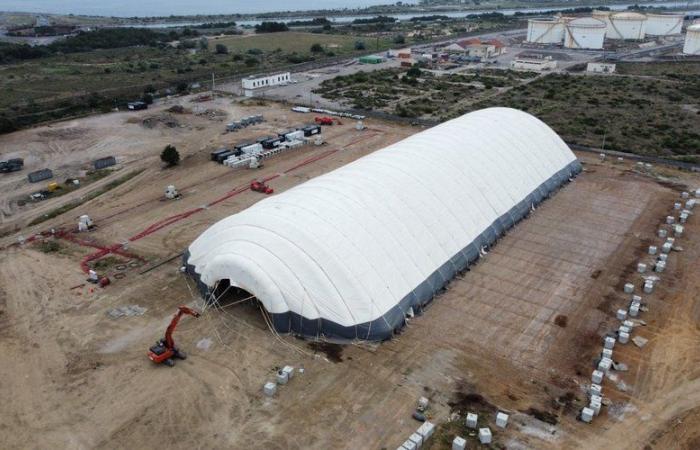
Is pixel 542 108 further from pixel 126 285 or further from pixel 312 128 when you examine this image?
pixel 126 285

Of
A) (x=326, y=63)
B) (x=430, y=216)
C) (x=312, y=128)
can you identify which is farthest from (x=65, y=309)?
(x=326, y=63)

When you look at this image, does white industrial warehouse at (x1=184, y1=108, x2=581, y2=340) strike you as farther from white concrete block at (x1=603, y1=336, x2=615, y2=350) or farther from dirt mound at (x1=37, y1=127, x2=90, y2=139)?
dirt mound at (x1=37, y1=127, x2=90, y2=139)

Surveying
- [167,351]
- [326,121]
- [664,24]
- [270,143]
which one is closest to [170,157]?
[270,143]

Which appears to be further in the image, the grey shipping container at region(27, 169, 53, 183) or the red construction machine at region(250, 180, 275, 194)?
the grey shipping container at region(27, 169, 53, 183)

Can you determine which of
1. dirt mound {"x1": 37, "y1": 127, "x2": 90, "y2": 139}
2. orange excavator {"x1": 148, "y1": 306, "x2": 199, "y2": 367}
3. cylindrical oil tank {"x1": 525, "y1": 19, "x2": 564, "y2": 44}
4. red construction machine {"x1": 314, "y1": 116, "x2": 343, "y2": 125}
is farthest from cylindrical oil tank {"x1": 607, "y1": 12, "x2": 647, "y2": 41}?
orange excavator {"x1": 148, "y1": 306, "x2": 199, "y2": 367}

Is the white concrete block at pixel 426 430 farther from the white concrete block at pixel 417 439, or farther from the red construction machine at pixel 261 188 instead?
the red construction machine at pixel 261 188

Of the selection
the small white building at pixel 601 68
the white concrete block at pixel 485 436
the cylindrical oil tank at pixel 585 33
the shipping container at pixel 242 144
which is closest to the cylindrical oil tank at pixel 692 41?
the cylindrical oil tank at pixel 585 33
